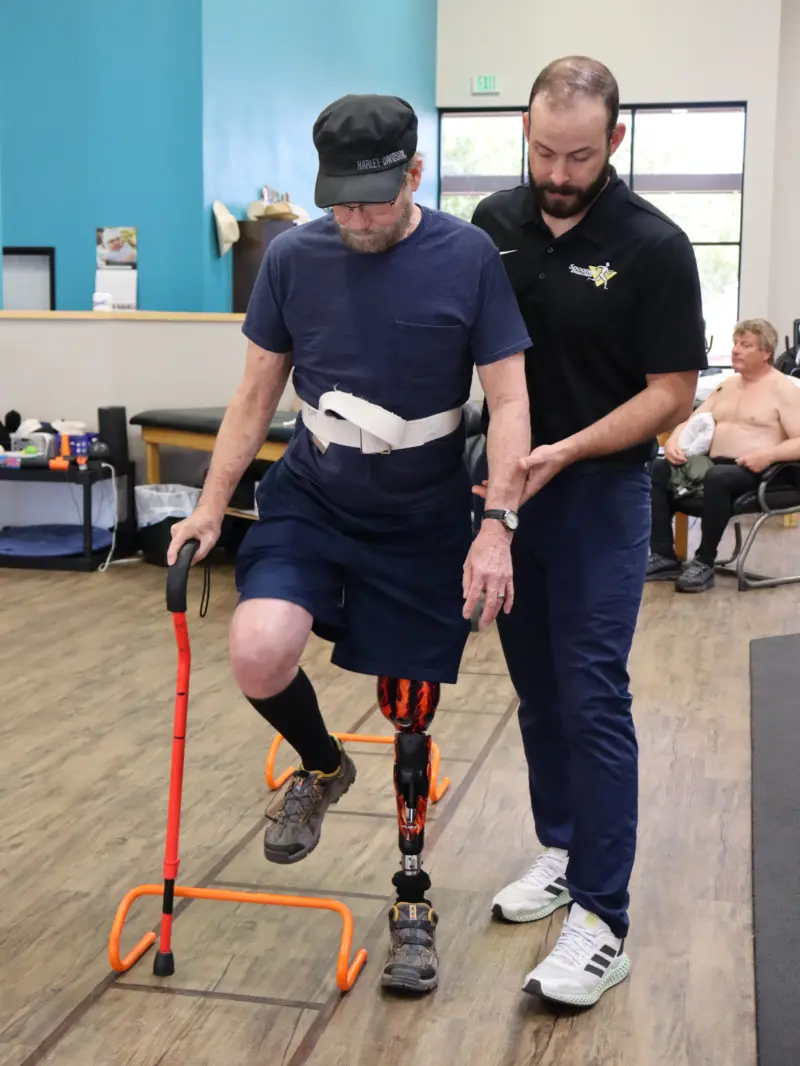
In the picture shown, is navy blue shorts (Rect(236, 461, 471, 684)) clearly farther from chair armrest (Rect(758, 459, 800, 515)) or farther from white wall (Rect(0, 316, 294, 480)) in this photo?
white wall (Rect(0, 316, 294, 480))

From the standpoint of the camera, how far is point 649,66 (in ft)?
37.5

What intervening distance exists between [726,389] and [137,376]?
276 centimetres

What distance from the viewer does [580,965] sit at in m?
2.04

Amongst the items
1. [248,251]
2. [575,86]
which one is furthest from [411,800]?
[248,251]

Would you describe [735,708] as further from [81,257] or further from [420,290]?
[81,257]

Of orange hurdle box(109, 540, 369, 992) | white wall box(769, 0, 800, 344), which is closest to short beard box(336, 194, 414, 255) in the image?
orange hurdle box(109, 540, 369, 992)

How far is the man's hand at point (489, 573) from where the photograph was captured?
1935 millimetres

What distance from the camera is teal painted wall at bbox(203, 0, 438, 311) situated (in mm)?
7535

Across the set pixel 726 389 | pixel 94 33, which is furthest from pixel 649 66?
pixel 726 389

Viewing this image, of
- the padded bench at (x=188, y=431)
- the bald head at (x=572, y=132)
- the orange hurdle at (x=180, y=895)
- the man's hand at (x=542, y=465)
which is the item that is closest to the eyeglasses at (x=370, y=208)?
the bald head at (x=572, y=132)

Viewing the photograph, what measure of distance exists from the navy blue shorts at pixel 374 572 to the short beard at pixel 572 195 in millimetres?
486

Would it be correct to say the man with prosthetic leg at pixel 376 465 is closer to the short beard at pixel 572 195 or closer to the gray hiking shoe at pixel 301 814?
the gray hiking shoe at pixel 301 814

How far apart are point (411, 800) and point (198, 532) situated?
56cm

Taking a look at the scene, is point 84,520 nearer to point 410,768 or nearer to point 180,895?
point 180,895
